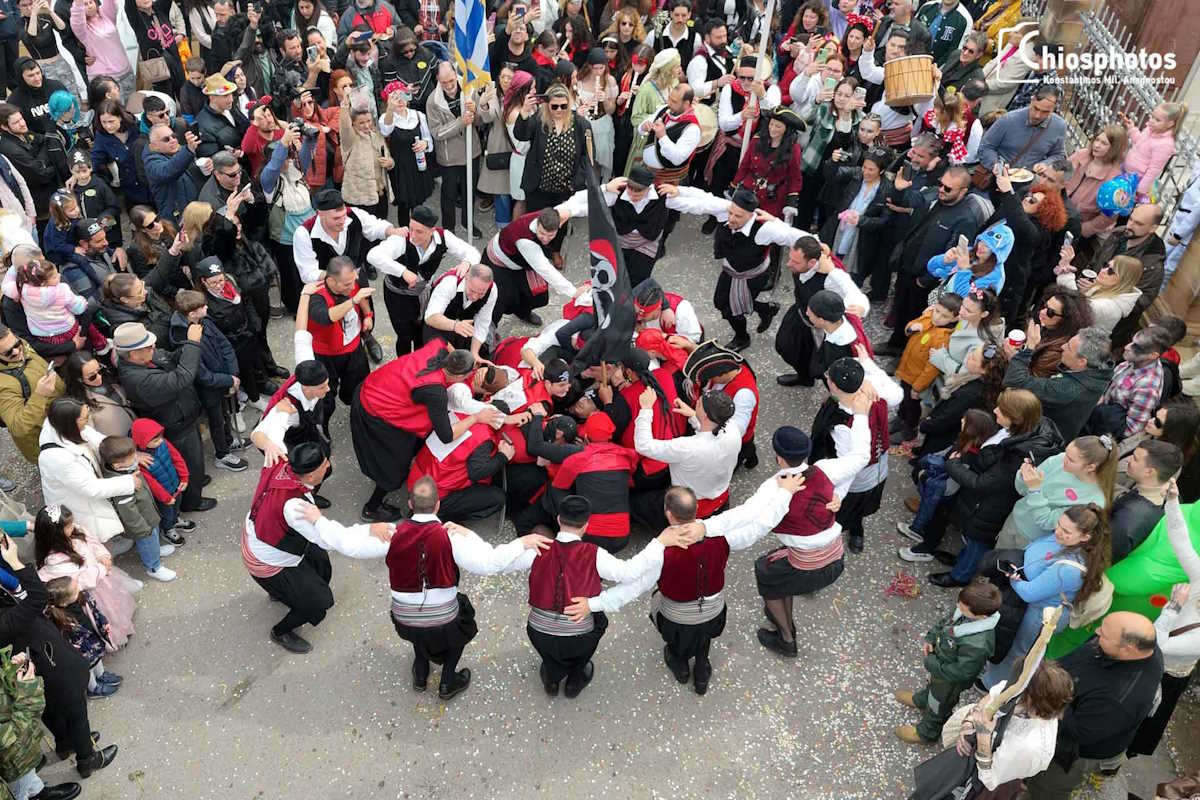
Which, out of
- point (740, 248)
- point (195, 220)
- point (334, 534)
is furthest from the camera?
point (740, 248)

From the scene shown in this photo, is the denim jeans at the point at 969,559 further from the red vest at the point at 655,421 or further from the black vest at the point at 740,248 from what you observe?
the black vest at the point at 740,248

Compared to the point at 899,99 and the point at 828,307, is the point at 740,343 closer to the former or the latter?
the point at 828,307

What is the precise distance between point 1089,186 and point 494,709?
6.24 metres

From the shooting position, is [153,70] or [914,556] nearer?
[914,556]

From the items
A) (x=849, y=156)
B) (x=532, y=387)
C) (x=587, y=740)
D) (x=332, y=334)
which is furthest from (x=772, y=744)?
(x=849, y=156)

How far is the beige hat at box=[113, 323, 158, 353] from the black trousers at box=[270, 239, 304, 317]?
2058 millimetres

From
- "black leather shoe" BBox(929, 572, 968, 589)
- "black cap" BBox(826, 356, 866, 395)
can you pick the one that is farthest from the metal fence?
"black cap" BBox(826, 356, 866, 395)

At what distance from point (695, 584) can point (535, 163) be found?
14.8 ft

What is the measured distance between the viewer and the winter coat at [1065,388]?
5.27m

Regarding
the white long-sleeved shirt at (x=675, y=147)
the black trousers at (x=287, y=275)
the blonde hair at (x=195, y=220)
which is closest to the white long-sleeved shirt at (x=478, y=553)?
the blonde hair at (x=195, y=220)

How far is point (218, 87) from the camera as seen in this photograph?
7254mm

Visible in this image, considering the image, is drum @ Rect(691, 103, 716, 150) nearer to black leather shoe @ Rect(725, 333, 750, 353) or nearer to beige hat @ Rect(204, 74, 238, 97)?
black leather shoe @ Rect(725, 333, 750, 353)

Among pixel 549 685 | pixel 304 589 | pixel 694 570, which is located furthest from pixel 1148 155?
pixel 304 589

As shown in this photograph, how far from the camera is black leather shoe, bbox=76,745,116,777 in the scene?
4.31 metres
